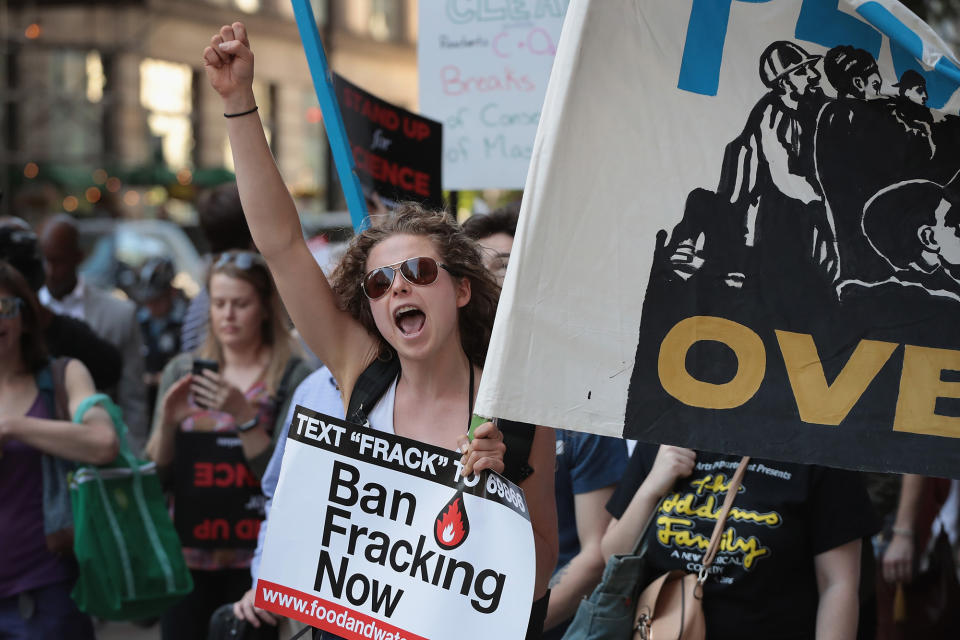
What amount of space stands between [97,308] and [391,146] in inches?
131

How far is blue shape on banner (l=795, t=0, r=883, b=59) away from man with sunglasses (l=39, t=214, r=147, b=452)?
536 cm

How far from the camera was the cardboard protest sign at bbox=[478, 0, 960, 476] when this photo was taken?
94.8 inches

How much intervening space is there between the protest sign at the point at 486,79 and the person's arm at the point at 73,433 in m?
1.96

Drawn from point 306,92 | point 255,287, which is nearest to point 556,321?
point 255,287

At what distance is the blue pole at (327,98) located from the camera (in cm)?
317

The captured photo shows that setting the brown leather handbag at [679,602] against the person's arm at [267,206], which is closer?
the person's arm at [267,206]

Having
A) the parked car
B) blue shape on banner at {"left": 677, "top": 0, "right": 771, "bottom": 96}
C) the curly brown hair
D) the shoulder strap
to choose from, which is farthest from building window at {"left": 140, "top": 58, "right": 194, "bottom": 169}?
blue shape on banner at {"left": 677, "top": 0, "right": 771, "bottom": 96}

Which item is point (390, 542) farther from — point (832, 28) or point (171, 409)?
point (171, 409)

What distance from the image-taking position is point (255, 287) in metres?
5.03

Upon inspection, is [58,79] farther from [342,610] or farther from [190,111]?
[342,610]

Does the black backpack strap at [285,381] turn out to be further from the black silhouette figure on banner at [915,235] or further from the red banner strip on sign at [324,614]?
the black silhouette figure on banner at [915,235]

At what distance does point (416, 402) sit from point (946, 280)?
122 centimetres

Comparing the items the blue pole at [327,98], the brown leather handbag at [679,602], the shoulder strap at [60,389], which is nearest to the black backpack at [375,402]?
the blue pole at [327,98]

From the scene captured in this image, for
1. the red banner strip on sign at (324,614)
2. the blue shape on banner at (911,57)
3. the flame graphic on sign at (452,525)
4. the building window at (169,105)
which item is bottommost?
the red banner strip on sign at (324,614)
